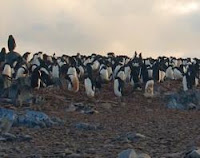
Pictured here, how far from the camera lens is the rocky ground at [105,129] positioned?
10.9m

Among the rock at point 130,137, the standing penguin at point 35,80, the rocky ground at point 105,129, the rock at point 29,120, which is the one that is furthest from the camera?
the standing penguin at point 35,80

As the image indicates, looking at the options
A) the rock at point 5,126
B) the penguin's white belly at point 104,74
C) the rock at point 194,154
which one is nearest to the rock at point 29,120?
the rock at point 5,126

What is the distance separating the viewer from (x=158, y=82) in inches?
996

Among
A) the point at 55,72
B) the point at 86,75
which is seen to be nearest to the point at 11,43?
the point at 55,72

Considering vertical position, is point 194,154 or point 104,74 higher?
point 104,74

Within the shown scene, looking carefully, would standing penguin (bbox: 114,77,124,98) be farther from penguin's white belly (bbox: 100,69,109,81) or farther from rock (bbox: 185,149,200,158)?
rock (bbox: 185,149,200,158)

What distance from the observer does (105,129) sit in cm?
1367

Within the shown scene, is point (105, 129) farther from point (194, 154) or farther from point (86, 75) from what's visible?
point (86, 75)

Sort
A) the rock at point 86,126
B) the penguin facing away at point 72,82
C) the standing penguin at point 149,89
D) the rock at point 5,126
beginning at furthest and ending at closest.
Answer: the penguin facing away at point 72,82, the standing penguin at point 149,89, the rock at point 86,126, the rock at point 5,126

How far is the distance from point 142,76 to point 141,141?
13.5m

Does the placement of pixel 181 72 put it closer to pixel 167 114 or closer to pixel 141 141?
pixel 167 114

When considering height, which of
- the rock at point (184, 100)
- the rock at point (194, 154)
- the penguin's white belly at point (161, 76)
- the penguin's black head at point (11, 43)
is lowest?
the rock at point (194, 154)

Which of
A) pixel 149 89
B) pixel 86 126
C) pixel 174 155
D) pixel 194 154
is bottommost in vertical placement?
pixel 174 155

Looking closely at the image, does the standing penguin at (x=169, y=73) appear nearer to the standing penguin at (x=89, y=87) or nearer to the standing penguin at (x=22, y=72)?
the standing penguin at (x=89, y=87)
